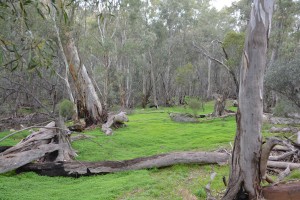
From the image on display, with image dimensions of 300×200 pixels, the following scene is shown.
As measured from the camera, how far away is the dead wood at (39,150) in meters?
7.80

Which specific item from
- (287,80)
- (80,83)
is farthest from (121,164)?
(287,80)

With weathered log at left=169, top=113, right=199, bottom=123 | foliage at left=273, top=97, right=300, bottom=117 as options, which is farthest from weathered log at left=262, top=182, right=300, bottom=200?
weathered log at left=169, top=113, right=199, bottom=123

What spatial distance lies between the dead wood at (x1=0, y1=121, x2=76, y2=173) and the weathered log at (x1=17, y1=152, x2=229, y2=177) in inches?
13.6

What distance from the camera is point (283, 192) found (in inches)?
187

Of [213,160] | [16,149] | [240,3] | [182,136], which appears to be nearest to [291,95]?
[182,136]

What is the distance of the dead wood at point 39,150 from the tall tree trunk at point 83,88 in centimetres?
623

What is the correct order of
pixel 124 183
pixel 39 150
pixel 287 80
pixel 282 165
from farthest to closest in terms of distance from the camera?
pixel 287 80 < pixel 39 150 < pixel 124 183 < pixel 282 165

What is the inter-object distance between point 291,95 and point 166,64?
80.3 feet

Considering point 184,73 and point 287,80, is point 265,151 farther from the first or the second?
point 184,73

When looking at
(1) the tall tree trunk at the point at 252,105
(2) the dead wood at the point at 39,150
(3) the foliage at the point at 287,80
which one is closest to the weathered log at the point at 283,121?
(3) the foliage at the point at 287,80

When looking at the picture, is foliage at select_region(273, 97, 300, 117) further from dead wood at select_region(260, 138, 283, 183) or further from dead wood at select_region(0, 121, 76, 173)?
dead wood at select_region(260, 138, 283, 183)

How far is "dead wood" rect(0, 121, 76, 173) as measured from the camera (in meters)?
7.80

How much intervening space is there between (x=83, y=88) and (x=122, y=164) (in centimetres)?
879

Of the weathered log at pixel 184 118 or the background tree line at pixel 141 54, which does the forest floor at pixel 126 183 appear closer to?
the background tree line at pixel 141 54
